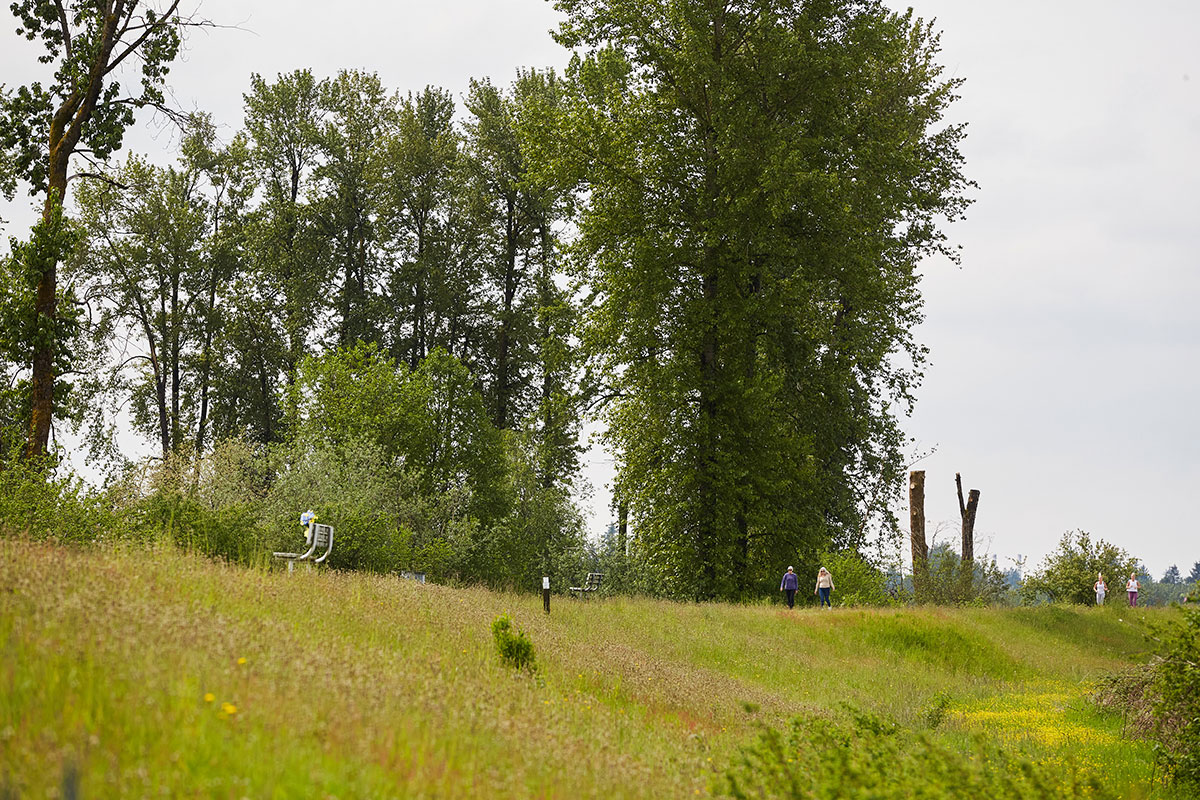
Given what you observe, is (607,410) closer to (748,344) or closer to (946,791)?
(748,344)

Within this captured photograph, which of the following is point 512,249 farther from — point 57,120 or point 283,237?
point 57,120

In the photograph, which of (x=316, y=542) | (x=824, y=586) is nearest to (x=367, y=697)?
(x=316, y=542)

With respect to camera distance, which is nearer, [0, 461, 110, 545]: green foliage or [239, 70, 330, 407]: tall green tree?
[0, 461, 110, 545]: green foliage

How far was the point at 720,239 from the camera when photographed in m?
27.9

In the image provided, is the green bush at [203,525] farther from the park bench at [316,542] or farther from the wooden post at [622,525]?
the wooden post at [622,525]

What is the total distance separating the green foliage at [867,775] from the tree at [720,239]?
1880cm

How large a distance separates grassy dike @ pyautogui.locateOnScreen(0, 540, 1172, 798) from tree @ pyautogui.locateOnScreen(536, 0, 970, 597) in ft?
36.7

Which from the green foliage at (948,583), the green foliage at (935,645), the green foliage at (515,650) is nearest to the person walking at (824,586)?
the green foliage at (935,645)

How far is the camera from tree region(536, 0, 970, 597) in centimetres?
2747

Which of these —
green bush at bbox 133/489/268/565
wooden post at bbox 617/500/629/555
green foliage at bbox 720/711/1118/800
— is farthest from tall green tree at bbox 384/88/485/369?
green foliage at bbox 720/711/1118/800

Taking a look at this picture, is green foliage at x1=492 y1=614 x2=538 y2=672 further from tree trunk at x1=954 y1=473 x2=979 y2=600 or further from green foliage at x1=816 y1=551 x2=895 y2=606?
tree trunk at x1=954 y1=473 x2=979 y2=600

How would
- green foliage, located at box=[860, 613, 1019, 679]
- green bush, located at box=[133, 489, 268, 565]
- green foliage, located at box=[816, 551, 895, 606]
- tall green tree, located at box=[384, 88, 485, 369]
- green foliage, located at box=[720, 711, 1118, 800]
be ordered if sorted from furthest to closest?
tall green tree, located at box=[384, 88, 485, 369] → green foliage, located at box=[816, 551, 895, 606] → green foliage, located at box=[860, 613, 1019, 679] → green bush, located at box=[133, 489, 268, 565] → green foliage, located at box=[720, 711, 1118, 800]

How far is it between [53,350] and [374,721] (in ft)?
54.3

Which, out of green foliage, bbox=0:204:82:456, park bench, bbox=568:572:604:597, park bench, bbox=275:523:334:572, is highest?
green foliage, bbox=0:204:82:456
